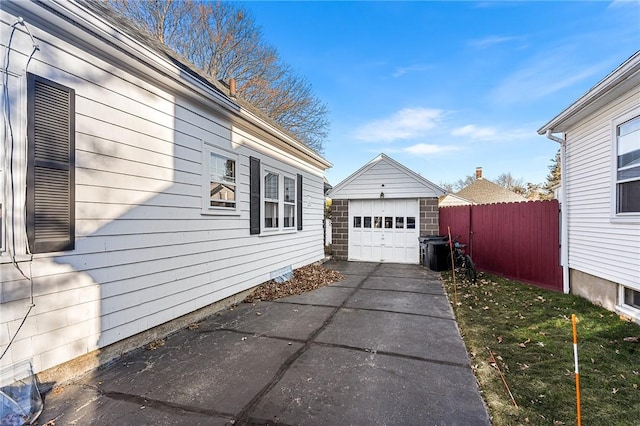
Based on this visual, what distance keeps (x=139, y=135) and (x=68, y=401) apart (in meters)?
2.91

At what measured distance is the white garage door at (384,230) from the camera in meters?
11.1

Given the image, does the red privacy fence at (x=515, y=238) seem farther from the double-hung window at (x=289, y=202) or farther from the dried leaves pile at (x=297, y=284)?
the double-hung window at (x=289, y=202)

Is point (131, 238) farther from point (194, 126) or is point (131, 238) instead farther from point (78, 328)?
point (194, 126)

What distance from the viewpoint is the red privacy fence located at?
22.5 feet

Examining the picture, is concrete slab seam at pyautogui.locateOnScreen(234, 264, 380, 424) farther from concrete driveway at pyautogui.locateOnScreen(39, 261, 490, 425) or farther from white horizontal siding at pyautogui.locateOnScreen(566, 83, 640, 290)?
white horizontal siding at pyautogui.locateOnScreen(566, 83, 640, 290)

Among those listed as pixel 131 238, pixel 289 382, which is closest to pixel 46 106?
pixel 131 238

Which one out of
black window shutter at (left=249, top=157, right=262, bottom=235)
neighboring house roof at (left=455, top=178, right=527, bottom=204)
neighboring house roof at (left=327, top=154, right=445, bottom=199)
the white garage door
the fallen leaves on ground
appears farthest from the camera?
neighboring house roof at (left=455, top=178, right=527, bottom=204)

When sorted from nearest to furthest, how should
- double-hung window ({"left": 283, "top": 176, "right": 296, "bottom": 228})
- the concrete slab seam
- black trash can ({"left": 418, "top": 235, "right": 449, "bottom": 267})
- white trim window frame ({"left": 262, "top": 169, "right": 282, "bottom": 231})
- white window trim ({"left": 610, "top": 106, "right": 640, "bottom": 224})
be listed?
1. the concrete slab seam
2. white window trim ({"left": 610, "top": 106, "right": 640, "bottom": 224})
3. white trim window frame ({"left": 262, "top": 169, "right": 282, "bottom": 231})
4. double-hung window ({"left": 283, "top": 176, "right": 296, "bottom": 228})
5. black trash can ({"left": 418, "top": 235, "right": 449, "bottom": 267})

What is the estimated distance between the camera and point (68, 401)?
2549 millimetres

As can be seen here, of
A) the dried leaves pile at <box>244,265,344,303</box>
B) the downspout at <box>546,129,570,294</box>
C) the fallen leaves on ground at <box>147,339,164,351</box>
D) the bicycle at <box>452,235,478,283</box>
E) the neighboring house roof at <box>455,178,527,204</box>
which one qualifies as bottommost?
the dried leaves pile at <box>244,265,344,303</box>

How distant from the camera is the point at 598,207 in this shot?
17.7 ft

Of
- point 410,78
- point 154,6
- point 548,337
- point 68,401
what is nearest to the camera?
point 68,401

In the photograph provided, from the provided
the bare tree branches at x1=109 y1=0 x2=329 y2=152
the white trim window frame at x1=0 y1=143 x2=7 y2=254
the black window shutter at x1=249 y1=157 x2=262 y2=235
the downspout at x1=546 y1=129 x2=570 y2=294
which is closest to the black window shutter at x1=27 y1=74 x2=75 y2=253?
the white trim window frame at x1=0 y1=143 x2=7 y2=254

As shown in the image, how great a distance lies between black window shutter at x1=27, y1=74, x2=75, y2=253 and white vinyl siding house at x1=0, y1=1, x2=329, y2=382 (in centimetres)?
2
